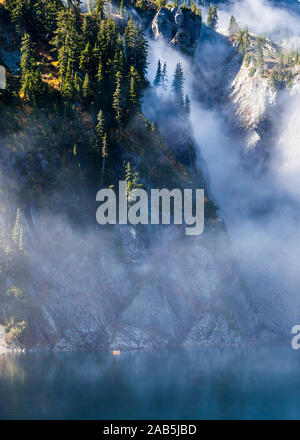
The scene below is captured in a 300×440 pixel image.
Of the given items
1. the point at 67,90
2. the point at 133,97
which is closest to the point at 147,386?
the point at 67,90

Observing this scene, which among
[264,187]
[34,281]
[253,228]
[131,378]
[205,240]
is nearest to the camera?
[131,378]

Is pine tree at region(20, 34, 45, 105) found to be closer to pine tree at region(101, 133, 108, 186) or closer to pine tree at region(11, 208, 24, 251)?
pine tree at region(101, 133, 108, 186)

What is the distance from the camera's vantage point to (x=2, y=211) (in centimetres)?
6244

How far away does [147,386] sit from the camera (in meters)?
46.3

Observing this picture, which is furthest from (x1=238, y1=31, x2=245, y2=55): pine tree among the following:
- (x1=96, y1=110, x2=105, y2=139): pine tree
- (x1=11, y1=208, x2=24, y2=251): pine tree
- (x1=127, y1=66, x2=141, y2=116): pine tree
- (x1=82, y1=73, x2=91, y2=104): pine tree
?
(x1=11, y1=208, x2=24, y2=251): pine tree

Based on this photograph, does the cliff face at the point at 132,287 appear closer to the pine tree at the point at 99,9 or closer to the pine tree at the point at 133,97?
the pine tree at the point at 133,97

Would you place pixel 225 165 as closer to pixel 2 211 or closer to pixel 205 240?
pixel 205 240

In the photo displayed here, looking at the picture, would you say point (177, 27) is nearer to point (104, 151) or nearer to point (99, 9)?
point (99, 9)

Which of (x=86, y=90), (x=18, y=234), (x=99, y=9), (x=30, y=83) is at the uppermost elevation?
(x=99, y=9)

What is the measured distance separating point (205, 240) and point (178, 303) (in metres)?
14.3

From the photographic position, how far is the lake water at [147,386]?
123 ft

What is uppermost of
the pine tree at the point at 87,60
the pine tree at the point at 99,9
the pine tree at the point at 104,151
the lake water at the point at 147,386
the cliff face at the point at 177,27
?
the cliff face at the point at 177,27

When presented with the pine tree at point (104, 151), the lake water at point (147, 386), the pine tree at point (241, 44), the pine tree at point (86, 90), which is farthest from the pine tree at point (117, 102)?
the pine tree at point (241, 44)

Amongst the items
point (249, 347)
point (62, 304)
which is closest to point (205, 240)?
point (249, 347)
